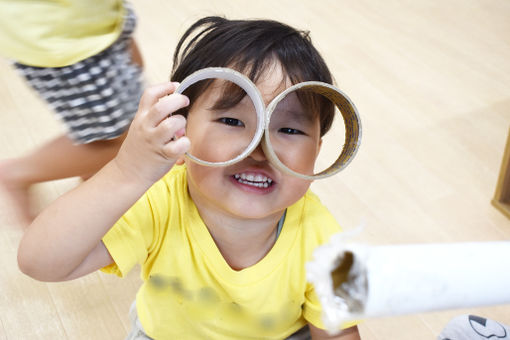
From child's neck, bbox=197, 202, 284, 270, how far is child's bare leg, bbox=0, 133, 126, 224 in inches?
15.3

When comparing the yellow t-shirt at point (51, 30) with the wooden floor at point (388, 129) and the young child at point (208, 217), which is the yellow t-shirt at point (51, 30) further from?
the wooden floor at point (388, 129)

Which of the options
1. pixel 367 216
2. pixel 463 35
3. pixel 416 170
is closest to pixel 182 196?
pixel 367 216

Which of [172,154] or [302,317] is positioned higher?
[172,154]

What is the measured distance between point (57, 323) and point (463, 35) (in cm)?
164

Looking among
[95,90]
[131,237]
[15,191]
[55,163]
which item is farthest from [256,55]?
[15,191]

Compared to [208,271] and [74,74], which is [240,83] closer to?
[208,271]

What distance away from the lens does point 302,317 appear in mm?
894

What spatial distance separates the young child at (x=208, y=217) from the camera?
26.9 inches

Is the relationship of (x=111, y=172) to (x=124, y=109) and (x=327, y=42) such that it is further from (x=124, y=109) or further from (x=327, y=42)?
(x=327, y=42)

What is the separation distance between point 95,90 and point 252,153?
16.6 inches

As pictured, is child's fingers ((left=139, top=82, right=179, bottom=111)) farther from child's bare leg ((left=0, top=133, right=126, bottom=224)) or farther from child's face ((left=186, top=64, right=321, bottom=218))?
child's bare leg ((left=0, top=133, right=126, bottom=224))

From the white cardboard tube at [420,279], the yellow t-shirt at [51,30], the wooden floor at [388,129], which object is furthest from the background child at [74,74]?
the white cardboard tube at [420,279]

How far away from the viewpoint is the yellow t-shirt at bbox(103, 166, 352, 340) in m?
0.81

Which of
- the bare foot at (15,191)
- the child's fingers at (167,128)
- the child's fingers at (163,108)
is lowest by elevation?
the bare foot at (15,191)
